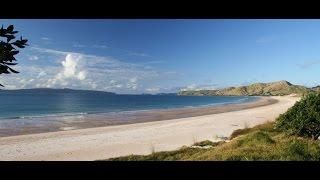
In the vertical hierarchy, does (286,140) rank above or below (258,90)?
below

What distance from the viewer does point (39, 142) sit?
16766 mm

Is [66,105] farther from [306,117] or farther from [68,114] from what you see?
[306,117]

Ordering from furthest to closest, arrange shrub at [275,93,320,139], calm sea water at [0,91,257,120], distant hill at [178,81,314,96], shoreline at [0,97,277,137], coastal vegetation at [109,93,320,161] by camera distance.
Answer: distant hill at [178,81,314,96] → calm sea water at [0,91,257,120] → shoreline at [0,97,277,137] → shrub at [275,93,320,139] → coastal vegetation at [109,93,320,161]

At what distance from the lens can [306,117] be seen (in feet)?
34.2

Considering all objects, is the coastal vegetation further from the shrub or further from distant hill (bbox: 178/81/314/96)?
distant hill (bbox: 178/81/314/96)

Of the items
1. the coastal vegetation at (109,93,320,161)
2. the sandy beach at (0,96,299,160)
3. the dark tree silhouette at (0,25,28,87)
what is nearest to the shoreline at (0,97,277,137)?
the sandy beach at (0,96,299,160)

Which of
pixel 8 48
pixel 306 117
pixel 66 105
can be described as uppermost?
pixel 66 105

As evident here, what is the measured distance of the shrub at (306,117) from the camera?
10.4 m

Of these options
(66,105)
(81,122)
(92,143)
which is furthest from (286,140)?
(66,105)

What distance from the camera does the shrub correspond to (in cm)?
1038

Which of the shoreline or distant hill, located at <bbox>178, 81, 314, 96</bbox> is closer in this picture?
the shoreline
